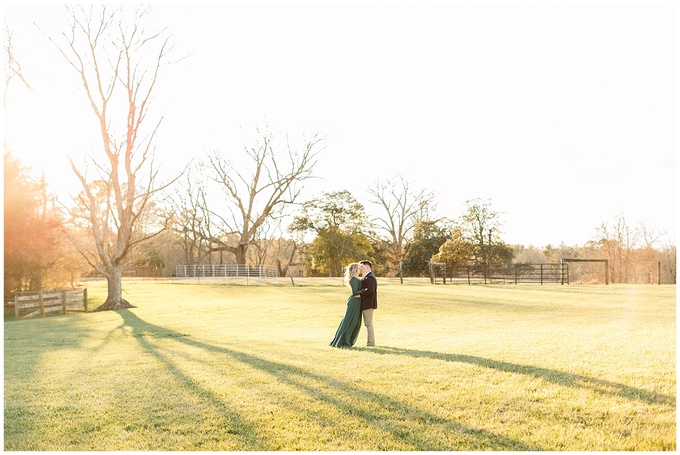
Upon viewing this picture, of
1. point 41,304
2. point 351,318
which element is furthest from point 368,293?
point 41,304

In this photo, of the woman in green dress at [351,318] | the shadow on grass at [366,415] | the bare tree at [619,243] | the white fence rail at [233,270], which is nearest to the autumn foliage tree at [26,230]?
the white fence rail at [233,270]

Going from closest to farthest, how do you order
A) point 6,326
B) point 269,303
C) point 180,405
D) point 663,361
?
point 180,405
point 663,361
point 6,326
point 269,303

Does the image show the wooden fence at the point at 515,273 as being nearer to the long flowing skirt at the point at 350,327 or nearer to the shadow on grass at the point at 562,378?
the long flowing skirt at the point at 350,327

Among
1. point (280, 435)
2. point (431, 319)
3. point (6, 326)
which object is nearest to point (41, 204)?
point (6, 326)

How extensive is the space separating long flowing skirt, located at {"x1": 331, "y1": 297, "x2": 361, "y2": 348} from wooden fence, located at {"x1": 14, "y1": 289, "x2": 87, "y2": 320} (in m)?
17.2

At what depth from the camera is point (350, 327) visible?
1115 centimetres

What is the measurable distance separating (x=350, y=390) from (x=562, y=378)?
2843mm

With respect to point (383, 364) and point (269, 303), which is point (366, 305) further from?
point (269, 303)

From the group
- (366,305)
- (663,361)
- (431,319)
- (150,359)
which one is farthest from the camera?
(431,319)

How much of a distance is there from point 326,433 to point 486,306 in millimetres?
17736

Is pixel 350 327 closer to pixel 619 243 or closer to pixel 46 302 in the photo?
pixel 46 302

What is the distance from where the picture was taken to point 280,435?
17.8ft

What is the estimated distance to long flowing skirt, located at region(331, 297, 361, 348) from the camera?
1112cm

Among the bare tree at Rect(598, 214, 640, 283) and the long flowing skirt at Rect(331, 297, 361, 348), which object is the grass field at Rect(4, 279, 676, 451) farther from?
the bare tree at Rect(598, 214, 640, 283)
